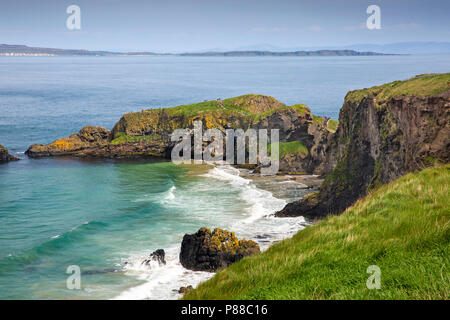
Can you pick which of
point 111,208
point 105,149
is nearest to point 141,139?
point 105,149

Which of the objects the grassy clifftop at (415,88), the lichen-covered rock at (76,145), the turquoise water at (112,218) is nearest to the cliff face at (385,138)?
the grassy clifftop at (415,88)

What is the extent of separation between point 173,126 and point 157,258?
5428 centimetres

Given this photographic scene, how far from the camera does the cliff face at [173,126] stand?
7019 cm

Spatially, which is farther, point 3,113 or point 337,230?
point 3,113

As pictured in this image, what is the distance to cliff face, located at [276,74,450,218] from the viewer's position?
28.7 meters

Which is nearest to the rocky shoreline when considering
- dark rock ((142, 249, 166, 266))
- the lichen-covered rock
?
the lichen-covered rock

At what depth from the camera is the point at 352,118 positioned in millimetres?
43406

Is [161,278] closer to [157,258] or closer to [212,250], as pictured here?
[157,258]

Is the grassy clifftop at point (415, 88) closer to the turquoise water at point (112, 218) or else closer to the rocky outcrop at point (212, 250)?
the turquoise water at point (112, 218)

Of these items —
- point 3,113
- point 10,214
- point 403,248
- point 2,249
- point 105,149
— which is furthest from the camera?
point 3,113

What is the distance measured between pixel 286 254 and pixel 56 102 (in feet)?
517

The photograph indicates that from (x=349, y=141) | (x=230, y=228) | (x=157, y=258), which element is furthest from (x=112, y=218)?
(x=349, y=141)

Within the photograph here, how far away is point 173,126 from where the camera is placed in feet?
270
